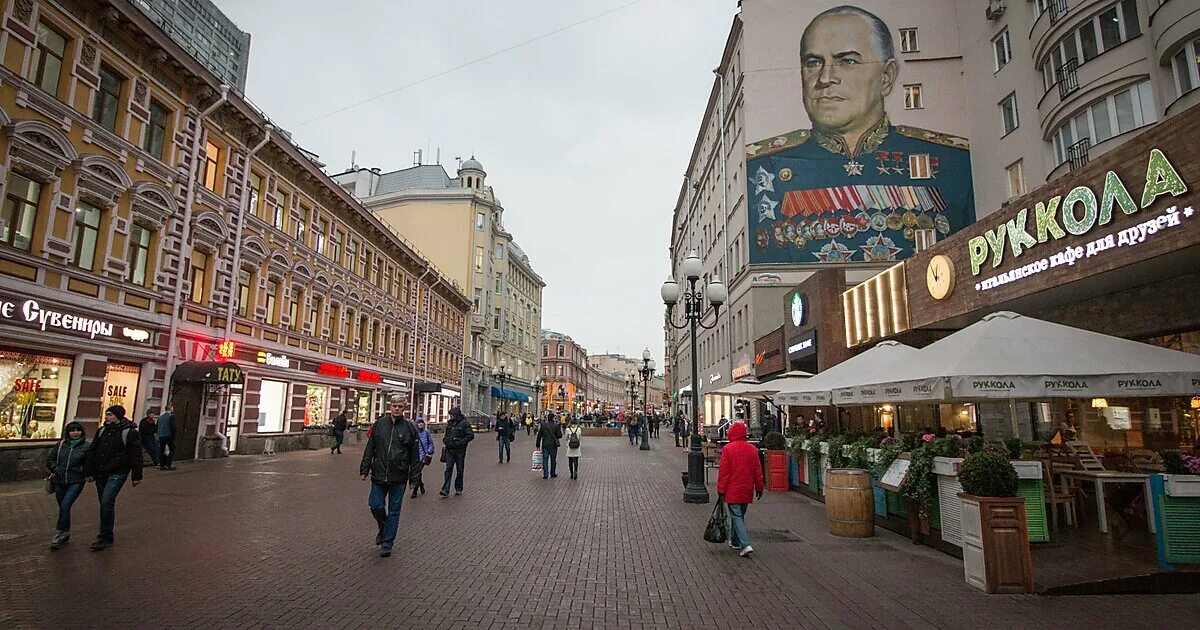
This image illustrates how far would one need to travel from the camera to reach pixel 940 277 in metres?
16.4

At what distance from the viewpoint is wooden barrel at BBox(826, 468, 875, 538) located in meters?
9.07

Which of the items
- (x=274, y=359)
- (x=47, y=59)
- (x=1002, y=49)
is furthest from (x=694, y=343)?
(x=1002, y=49)

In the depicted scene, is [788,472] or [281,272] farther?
[281,272]

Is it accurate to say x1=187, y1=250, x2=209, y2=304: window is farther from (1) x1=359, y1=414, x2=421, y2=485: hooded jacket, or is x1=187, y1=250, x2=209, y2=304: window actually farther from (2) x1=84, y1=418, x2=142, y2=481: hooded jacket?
(1) x1=359, y1=414, x2=421, y2=485: hooded jacket

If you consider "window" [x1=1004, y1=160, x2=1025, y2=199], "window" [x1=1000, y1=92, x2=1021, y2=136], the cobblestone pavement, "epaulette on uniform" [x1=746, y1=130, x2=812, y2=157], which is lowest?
the cobblestone pavement

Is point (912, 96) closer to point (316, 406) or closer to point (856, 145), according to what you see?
point (856, 145)

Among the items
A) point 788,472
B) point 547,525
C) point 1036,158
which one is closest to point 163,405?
point 547,525

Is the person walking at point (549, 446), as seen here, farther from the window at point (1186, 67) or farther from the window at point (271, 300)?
the window at point (1186, 67)

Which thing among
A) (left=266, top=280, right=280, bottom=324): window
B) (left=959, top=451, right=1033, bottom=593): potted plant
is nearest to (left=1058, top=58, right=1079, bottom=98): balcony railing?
(left=959, top=451, right=1033, bottom=593): potted plant

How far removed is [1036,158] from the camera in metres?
24.2

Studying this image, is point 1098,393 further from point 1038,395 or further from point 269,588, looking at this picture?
point 269,588

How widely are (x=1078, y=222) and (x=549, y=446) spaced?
1271 centimetres

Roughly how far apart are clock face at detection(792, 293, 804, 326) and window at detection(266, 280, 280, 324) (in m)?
20.8

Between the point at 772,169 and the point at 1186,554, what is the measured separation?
87.7 feet
